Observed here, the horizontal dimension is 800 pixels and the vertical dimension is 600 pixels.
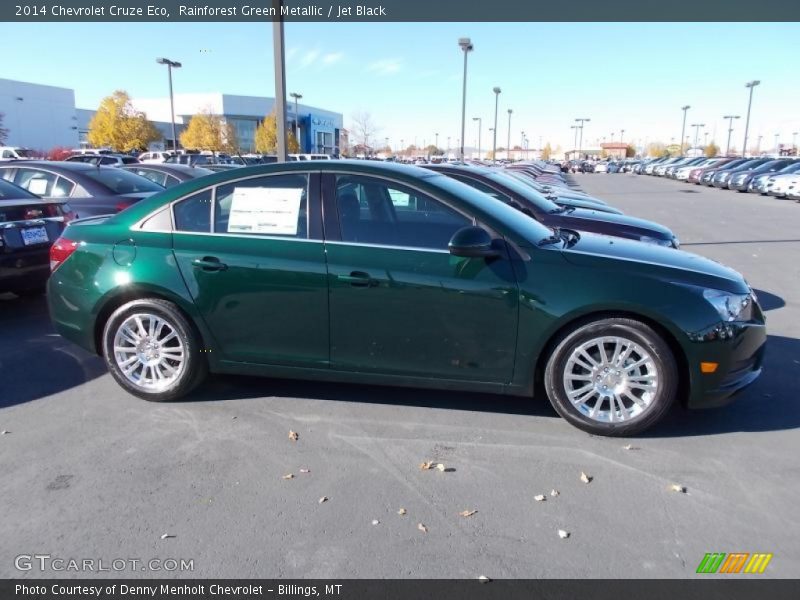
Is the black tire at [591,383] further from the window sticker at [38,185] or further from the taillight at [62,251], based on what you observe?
the window sticker at [38,185]

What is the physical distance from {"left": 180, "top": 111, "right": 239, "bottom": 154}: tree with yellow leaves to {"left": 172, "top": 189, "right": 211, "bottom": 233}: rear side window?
5659 cm

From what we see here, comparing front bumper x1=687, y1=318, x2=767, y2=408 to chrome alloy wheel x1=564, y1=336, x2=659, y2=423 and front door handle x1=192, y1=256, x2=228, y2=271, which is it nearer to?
chrome alloy wheel x1=564, y1=336, x2=659, y2=423

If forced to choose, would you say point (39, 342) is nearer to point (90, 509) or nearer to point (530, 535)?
point (90, 509)

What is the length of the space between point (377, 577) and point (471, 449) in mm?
1230

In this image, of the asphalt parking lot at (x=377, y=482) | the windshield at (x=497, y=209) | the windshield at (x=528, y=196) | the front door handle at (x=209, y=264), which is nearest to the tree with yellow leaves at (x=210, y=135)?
the windshield at (x=528, y=196)

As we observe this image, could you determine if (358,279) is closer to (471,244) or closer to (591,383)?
(471,244)

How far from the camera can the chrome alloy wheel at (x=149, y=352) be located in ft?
13.8

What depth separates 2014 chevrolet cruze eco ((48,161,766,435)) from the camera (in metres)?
3.61

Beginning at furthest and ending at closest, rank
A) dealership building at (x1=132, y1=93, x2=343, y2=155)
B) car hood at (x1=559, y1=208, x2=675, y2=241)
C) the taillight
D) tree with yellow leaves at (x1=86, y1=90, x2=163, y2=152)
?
dealership building at (x1=132, y1=93, x2=343, y2=155)
tree with yellow leaves at (x1=86, y1=90, x2=163, y2=152)
car hood at (x1=559, y1=208, x2=675, y2=241)
the taillight

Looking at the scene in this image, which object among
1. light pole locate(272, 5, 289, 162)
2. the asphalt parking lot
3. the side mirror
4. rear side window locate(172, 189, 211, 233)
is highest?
light pole locate(272, 5, 289, 162)

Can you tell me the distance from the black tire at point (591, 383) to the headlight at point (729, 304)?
1.29 feet

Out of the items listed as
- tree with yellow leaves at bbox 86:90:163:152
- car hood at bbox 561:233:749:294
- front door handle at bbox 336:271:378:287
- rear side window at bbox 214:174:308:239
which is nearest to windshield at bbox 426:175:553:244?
car hood at bbox 561:233:749:294

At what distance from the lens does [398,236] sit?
12.7ft

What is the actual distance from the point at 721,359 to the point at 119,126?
189 ft
